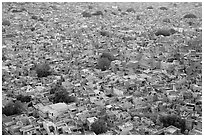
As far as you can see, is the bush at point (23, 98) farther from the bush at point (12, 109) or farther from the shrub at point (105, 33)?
the shrub at point (105, 33)

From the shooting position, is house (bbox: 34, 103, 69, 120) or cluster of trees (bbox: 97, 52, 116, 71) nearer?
house (bbox: 34, 103, 69, 120)

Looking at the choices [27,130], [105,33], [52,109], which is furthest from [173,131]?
Answer: [105,33]

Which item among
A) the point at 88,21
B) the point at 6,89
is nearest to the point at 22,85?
the point at 6,89

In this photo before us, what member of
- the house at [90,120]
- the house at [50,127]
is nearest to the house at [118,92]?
the house at [90,120]

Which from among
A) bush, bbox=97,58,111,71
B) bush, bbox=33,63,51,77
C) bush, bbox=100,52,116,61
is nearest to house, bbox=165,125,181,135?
bush, bbox=97,58,111,71

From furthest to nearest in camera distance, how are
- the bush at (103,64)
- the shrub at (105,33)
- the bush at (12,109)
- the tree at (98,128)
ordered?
1. the shrub at (105,33)
2. the bush at (103,64)
3. the bush at (12,109)
4. the tree at (98,128)

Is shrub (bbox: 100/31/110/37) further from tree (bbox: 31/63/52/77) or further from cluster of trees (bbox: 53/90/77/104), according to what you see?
cluster of trees (bbox: 53/90/77/104)

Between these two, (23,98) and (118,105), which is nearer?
(118,105)

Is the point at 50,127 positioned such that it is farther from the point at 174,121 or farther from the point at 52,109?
the point at 174,121
